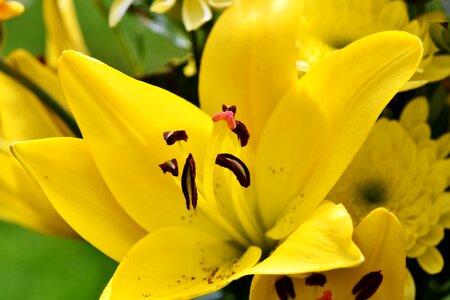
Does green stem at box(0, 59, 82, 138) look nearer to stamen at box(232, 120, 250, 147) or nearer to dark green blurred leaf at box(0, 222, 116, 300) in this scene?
stamen at box(232, 120, 250, 147)

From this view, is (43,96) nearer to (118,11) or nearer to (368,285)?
(118,11)

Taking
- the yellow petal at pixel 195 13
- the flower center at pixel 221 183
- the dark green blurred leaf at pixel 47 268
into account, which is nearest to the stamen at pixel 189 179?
the flower center at pixel 221 183

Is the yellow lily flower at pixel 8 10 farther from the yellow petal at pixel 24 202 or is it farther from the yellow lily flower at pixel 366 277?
the yellow lily flower at pixel 366 277

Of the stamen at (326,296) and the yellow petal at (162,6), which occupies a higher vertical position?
the yellow petal at (162,6)

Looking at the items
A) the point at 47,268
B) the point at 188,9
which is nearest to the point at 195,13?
the point at 188,9

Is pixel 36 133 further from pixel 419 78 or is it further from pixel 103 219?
pixel 419 78
